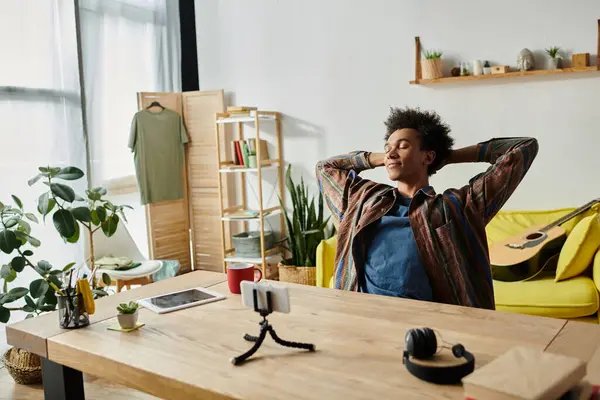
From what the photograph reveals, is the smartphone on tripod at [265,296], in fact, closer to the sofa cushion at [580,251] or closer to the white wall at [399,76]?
the sofa cushion at [580,251]

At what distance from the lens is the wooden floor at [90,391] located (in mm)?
2861

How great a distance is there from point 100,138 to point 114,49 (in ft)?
2.37

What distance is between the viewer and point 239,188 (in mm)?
5129

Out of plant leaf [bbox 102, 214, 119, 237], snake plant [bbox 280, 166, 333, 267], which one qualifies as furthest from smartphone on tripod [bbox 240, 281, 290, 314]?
snake plant [bbox 280, 166, 333, 267]

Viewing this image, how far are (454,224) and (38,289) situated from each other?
195cm

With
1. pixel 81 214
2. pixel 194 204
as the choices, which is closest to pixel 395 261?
pixel 81 214

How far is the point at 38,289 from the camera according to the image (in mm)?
2852

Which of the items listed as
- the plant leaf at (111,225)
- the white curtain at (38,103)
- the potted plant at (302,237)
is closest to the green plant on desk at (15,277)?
the plant leaf at (111,225)

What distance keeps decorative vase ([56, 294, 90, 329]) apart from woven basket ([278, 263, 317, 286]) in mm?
2798

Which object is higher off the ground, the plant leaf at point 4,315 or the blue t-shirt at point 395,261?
the blue t-shirt at point 395,261

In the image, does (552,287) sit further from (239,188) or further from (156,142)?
(156,142)

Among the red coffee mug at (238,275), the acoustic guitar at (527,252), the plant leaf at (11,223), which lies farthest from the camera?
the acoustic guitar at (527,252)

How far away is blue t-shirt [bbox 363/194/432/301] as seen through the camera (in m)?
1.97

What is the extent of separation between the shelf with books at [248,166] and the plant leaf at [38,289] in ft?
6.23
